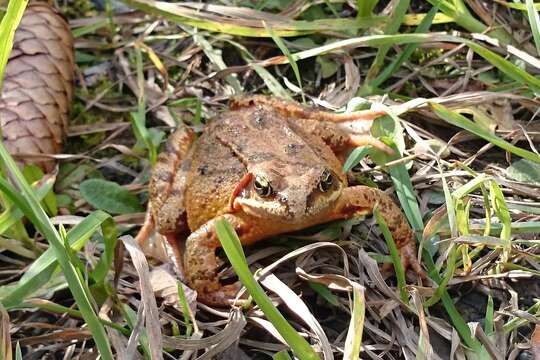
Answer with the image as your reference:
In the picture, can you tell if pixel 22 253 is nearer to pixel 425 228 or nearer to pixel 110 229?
pixel 110 229

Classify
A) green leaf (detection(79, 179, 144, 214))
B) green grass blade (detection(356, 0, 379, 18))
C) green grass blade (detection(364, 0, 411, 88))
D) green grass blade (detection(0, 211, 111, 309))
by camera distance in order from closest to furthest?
green grass blade (detection(0, 211, 111, 309)) < green leaf (detection(79, 179, 144, 214)) < green grass blade (detection(364, 0, 411, 88)) < green grass blade (detection(356, 0, 379, 18))

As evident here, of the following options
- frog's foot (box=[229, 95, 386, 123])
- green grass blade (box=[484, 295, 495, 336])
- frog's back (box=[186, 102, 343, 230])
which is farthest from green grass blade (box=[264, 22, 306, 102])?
green grass blade (box=[484, 295, 495, 336])

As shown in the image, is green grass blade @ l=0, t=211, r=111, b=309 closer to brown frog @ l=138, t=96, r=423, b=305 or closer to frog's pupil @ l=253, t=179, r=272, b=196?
brown frog @ l=138, t=96, r=423, b=305

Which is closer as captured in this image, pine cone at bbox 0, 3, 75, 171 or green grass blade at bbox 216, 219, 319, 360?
green grass blade at bbox 216, 219, 319, 360

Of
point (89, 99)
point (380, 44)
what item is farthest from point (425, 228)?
point (89, 99)

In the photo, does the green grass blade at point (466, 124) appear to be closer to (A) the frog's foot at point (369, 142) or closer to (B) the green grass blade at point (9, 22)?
(A) the frog's foot at point (369, 142)

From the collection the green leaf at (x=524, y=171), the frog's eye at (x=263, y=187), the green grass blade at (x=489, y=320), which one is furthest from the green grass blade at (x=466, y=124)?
the frog's eye at (x=263, y=187)

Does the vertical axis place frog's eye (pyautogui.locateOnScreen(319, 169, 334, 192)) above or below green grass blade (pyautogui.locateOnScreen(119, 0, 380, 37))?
below
